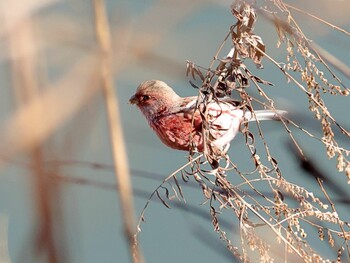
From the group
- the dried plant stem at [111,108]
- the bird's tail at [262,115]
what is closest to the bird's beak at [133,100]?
the bird's tail at [262,115]

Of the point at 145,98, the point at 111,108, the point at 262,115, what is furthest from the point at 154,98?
the point at 111,108

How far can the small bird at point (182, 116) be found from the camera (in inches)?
42.7

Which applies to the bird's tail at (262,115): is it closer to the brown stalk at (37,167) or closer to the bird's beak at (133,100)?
the bird's beak at (133,100)

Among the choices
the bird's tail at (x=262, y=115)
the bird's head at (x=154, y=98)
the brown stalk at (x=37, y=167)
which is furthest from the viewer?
the bird's head at (x=154, y=98)

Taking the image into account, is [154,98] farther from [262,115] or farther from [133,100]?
[262,115]

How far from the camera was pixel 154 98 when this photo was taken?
→ 133cm

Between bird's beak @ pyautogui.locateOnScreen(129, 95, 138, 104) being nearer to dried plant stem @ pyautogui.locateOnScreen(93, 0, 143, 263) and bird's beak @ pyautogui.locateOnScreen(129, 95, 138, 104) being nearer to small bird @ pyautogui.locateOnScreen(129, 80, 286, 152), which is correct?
small bird @ pyautogui.locateOnScreen(129, 80, 286, 152)

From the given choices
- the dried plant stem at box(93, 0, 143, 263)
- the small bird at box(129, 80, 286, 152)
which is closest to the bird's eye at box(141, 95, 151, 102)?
the small bird at box(129, 80, 286, 152)

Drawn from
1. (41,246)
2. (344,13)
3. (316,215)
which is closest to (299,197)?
(316,215)

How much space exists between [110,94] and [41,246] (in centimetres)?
19

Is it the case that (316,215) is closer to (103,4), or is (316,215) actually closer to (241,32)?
(241,32)

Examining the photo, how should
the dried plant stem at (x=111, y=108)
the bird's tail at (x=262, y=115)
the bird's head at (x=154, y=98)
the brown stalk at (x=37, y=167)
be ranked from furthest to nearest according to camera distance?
1. the bird's head at (x=154, y=98)
2. the bird's tail at (x=262, y=115)
3. the dried plant stem at (x=111, y=108)
4. the brown stalk at (x=37, y=167)

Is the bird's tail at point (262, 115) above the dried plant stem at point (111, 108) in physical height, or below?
above

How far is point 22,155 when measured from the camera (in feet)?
2.40
